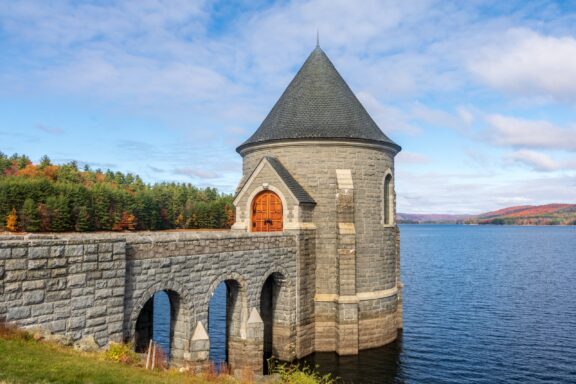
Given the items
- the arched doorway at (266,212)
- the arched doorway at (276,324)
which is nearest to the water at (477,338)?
the arched doorway at (276,324)

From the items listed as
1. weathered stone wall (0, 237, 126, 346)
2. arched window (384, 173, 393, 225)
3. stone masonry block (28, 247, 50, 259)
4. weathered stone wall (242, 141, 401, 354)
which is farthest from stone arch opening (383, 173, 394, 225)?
stone masonry block (28, 247, 50, 259)

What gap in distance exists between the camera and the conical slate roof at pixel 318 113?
758 inches

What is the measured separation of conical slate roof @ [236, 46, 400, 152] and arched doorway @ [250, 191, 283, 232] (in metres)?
2.51

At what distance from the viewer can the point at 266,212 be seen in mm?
19469

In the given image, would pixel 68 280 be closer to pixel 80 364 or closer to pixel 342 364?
pixel 80 364

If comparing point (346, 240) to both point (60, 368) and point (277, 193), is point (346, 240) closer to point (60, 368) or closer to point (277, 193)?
point (277, 193)

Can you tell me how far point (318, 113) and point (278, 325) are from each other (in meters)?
9.11

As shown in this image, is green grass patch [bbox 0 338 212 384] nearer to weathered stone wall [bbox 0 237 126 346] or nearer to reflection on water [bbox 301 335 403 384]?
weathered stone wall [bbox 0 237 126 346]

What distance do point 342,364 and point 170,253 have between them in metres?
8.64

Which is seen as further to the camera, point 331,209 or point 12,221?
point 12,221

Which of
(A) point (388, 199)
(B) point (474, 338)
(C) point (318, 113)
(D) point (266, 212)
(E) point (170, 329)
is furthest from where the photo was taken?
(B) point (474, 338)

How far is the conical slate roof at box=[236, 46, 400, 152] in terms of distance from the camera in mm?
19250

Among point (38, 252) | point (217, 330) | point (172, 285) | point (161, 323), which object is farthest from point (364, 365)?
point (38, 252)

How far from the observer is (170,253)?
500 inches
